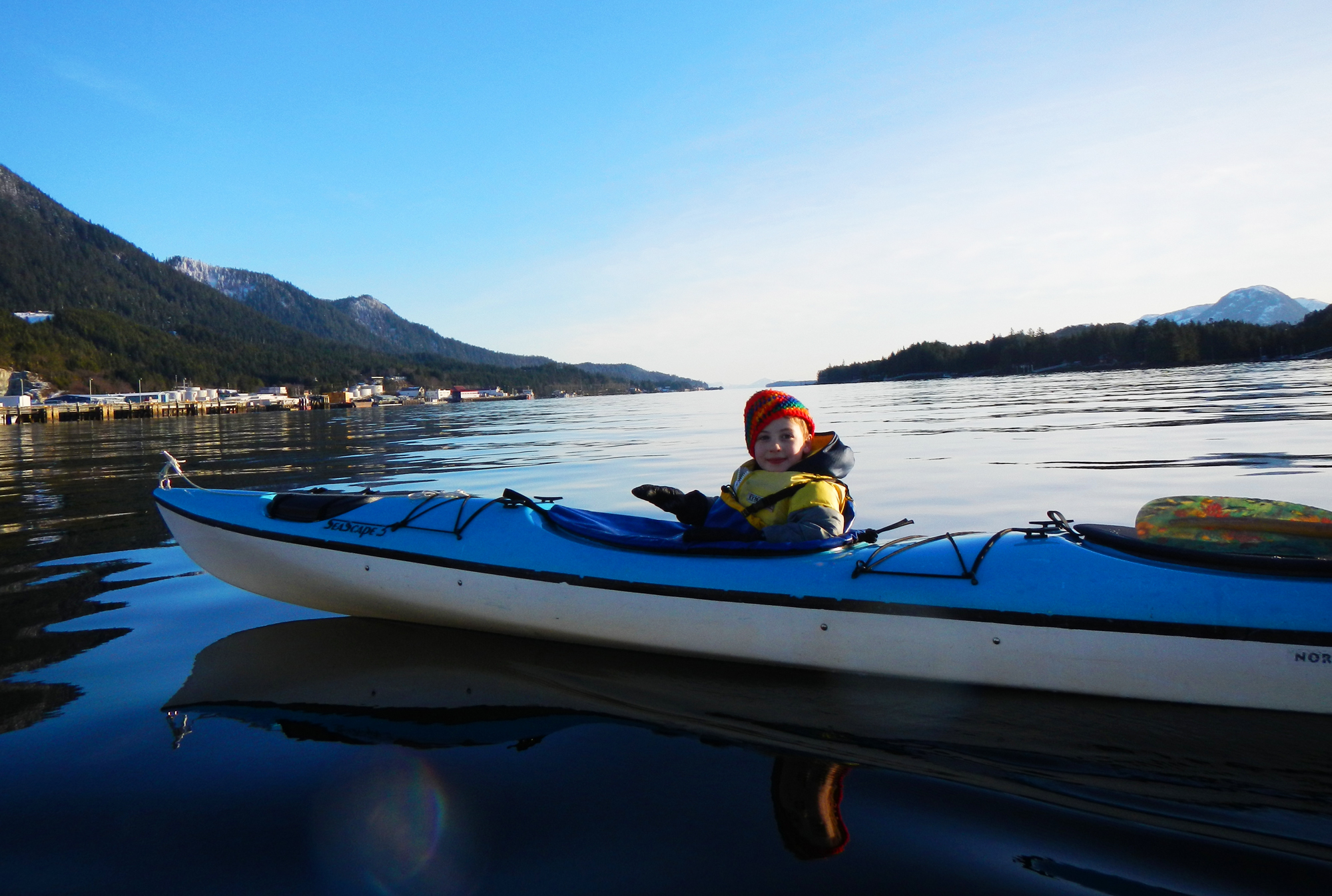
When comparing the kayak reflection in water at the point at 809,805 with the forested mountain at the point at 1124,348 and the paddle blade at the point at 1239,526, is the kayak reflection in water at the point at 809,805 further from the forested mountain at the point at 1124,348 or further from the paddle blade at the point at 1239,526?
the forested mountain at the point at 1124,348

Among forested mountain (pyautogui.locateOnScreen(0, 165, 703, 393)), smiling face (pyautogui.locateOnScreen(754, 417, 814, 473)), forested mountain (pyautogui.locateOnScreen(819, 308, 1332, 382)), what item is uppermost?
forested mountain (pyautogui.locateOnScreen(0, 165, 703, 393))

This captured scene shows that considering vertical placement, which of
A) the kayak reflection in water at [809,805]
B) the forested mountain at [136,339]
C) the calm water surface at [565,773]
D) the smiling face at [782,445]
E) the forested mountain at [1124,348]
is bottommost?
the kayak reflection in water at [809,805]

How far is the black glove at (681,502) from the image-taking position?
187 inches

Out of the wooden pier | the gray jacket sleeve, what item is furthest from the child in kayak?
the wooden pier

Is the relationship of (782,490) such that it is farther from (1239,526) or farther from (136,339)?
(136,339)

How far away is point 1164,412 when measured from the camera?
61.7 ft

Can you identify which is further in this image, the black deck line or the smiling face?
the smiling face

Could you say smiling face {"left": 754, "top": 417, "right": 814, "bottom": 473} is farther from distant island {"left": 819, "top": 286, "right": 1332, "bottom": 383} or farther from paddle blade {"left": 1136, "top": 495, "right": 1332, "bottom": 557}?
distant island {"left": 819, "top": 286, "right": 1332, "bottom": 383}

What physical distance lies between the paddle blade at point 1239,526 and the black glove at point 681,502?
8.51ft

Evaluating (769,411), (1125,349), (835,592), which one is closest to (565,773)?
(835,592)

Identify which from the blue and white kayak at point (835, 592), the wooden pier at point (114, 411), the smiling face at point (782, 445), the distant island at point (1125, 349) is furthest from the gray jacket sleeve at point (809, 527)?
the distant island at point (1125, 349)

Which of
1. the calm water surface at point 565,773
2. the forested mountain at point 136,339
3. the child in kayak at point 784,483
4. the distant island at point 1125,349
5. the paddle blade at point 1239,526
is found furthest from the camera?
the forested mountain at point 136,339

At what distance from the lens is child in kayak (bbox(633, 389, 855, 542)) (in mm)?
4195

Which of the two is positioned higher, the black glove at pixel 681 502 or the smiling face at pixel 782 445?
the smiling face at pixel 782 445
